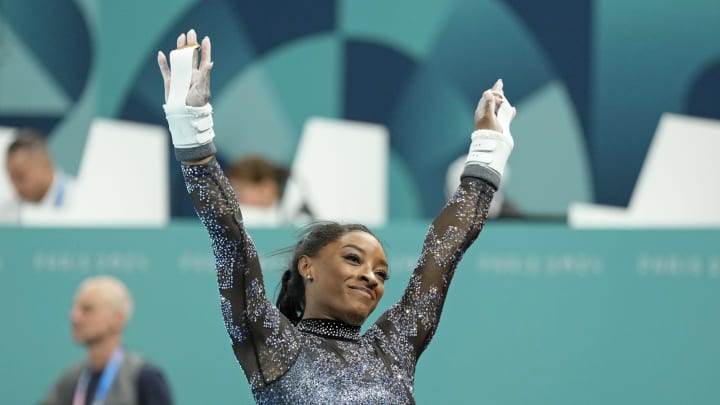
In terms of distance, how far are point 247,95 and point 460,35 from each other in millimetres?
1290

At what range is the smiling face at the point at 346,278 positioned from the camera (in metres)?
2.72

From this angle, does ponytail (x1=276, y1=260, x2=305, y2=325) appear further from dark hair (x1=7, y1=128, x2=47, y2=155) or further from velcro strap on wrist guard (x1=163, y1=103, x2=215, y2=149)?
dark hair (x1=7, y1=128, x2=47, y2=155)

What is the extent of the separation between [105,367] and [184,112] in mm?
2137

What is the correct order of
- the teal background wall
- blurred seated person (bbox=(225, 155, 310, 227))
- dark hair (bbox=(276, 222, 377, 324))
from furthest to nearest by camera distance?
blurred seated person (bbox=(225, 155, 310, 227)) → the teal background wall → dark hair (bbox=(276, 222, 377, 324))

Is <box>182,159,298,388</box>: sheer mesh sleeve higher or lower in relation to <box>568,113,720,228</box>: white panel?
lower

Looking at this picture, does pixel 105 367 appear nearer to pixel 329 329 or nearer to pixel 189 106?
pixel 329 329

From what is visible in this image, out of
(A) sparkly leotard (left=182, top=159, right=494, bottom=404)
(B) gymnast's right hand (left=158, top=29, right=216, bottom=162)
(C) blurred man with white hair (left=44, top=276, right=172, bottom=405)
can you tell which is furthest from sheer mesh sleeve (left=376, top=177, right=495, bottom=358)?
(C) blurred man with white hair (left=44, top=276, right=172, bottom=405)

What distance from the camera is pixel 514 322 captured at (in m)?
5.09

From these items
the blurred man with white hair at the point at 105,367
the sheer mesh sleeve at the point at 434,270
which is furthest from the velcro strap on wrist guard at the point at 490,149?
the blurred man with white hair at the point at 105,367

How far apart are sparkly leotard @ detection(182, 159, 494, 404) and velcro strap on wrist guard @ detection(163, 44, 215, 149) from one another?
2.4 inches

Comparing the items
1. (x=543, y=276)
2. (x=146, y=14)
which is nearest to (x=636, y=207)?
(x=543, y=276)

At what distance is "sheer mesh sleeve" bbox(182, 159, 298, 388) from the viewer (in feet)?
8.18

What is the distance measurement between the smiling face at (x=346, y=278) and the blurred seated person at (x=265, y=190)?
292cm

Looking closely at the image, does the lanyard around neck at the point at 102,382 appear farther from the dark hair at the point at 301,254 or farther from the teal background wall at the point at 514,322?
the dark hair at the point at 301,254
